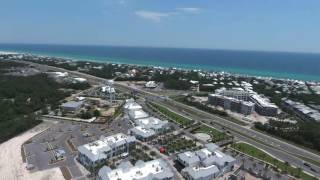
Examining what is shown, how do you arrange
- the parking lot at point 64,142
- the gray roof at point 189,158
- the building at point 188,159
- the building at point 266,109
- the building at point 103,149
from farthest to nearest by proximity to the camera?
the building at point 266,109 < the parking lot at point 64,142 < the building at point 103,149 < the gray roof at point 189,158 < the building at point 188,159

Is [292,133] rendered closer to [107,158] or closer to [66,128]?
[107,158]

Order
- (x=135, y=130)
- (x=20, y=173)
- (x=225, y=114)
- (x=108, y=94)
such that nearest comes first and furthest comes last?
(x=20, y=173)
(x=135, y=130)
(x=225, y=114)
(x=108, y=94)

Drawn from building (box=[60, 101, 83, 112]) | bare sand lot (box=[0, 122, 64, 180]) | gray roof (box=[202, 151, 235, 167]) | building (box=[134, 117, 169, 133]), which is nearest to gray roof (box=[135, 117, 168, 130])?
building (box=[134, 117, 169, 133])

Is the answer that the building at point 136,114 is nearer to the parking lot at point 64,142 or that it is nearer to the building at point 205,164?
the parking lot at point 64,142

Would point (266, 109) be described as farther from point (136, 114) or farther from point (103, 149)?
point (103, 149)

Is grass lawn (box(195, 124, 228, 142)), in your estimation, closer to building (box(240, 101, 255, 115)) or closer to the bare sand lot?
building (box(240, 101, 255, 115))

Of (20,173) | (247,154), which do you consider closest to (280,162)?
(247,154)

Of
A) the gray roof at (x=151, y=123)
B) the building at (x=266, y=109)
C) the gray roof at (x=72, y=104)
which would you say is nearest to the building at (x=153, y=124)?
the gray roof at (x=151, y=123)

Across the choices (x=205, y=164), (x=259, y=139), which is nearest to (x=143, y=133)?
(x=205, y=164)
